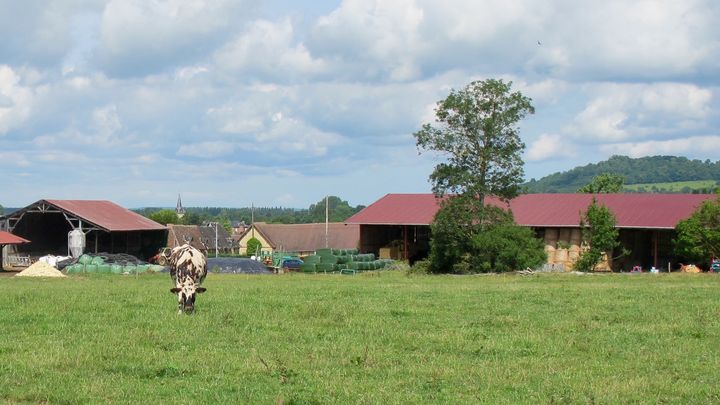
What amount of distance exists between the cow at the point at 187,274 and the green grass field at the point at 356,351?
1.28ft

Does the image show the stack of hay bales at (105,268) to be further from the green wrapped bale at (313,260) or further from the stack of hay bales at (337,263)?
the green wrapped bale at (313,260)

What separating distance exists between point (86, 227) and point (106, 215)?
2005mm

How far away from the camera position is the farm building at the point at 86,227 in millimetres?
66188

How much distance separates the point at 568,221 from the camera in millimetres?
62312

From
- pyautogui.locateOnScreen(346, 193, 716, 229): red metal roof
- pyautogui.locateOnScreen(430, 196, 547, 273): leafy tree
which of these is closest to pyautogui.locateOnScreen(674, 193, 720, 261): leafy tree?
pyautogui.locateOnScreen(346, 193, 716, 229): red metal roof

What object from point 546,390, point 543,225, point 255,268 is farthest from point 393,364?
point 543,225

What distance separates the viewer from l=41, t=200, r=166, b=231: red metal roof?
65.6 m

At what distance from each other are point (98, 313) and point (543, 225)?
49.1 meters

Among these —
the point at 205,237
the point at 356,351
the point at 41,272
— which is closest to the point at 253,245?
the point at 205,237

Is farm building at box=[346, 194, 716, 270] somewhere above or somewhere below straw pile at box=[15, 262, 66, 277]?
above

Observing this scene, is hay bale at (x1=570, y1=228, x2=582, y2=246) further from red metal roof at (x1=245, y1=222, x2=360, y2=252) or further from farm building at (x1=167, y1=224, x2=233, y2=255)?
farm building at (x1=167, y1=224, x2=233, y2=255)

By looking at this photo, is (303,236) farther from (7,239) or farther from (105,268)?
(105,268)

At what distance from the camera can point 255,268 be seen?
5806 cm

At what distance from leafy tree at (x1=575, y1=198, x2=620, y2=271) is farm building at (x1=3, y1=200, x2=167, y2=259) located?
35.3 meters
